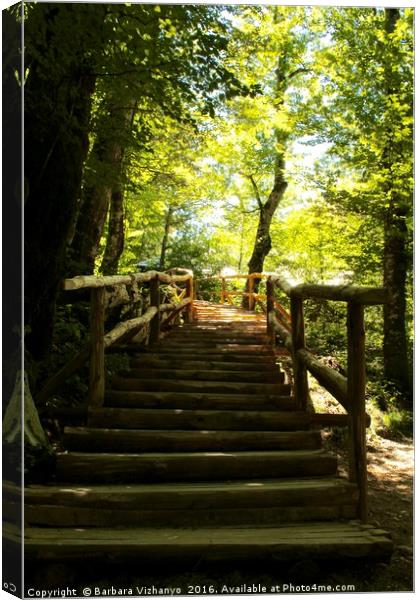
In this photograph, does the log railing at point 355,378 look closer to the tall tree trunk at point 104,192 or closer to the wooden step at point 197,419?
the wooden step at point 197,419

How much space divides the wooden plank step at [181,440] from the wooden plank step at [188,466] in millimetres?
82

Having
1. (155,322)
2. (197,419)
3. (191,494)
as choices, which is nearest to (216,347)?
(155,322)

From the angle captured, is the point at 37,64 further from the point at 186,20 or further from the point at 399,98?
the point at 399,98

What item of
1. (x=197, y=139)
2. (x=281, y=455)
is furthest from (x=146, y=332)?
(x=281, y=455)

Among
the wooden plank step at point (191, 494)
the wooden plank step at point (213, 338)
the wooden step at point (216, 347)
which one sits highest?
the wooden plank step at point (213, 338)

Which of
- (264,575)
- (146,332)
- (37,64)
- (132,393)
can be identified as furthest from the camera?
(146,332)

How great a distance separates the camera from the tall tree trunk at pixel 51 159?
10.1 ft

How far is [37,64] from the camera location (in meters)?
3.06

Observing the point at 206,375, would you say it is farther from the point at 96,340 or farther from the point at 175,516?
the point at 175,516

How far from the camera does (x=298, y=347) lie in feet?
13.5

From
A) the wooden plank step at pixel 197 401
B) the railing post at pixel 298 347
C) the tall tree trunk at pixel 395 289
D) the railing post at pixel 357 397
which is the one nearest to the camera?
the railing post at pixel 357 397

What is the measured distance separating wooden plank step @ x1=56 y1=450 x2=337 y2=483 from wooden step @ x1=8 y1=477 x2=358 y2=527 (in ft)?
0.39

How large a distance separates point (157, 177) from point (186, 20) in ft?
16.9

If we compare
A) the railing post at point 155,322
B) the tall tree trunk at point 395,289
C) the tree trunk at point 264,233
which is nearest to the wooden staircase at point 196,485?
the railing post at point 155,322
